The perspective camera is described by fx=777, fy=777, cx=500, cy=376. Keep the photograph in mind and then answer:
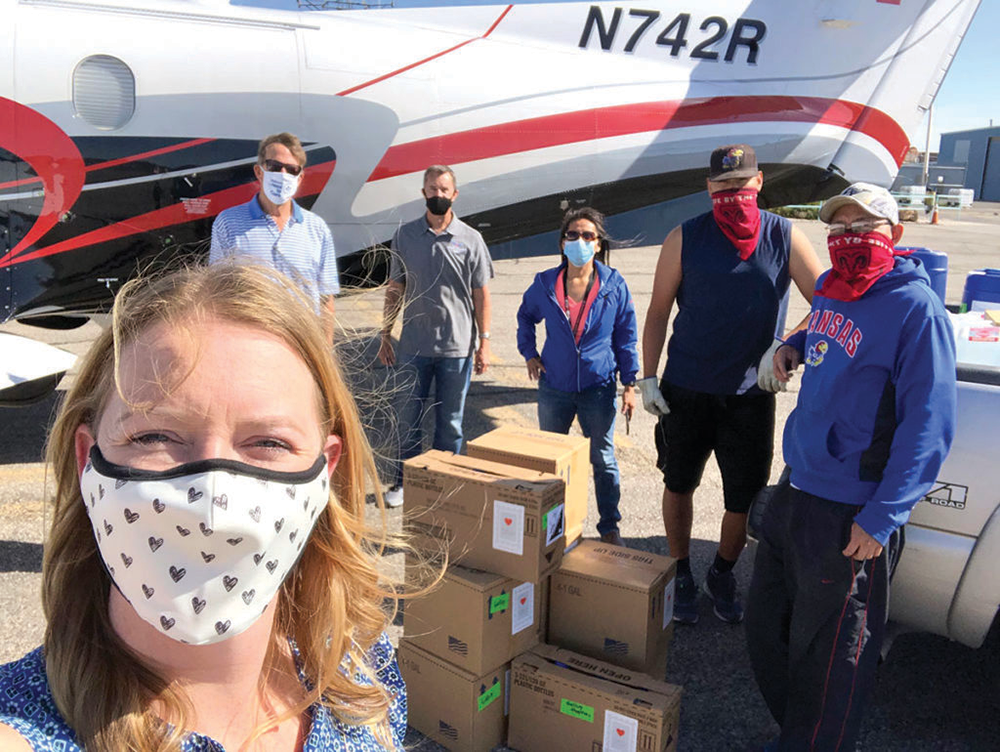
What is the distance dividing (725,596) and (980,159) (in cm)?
7180

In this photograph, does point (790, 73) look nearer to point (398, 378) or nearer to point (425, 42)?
point (425, 42)

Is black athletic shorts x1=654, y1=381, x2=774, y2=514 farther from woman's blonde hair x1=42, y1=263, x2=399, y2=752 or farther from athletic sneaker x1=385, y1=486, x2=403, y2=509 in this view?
woman's blonde hair x1=42, y1=263, x2=399, y2=752

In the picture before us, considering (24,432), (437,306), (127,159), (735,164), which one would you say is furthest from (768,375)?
(24,432)

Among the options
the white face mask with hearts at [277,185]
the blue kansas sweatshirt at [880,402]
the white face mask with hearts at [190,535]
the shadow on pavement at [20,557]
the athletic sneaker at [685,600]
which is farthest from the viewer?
the white face mask with hearts at [277,185]

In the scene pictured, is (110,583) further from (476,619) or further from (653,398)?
(653,398)

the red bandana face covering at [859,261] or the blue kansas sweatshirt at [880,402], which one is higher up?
the red bandana face covering at [859,261]

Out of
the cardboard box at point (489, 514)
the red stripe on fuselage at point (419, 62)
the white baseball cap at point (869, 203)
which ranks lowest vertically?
the cardboard box at point (489, 514)

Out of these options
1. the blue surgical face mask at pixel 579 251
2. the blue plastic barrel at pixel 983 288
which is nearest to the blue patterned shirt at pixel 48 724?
the blue surgical face mask at pixel 579 251

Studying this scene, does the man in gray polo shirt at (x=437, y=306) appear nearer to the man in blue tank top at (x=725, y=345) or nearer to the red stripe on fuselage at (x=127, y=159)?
the man in blue tank top at (x=725, y=345)

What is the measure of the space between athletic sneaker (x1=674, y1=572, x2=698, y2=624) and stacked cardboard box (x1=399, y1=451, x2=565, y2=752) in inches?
36.4

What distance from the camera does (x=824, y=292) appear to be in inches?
105

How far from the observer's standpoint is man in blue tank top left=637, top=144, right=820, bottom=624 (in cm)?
348

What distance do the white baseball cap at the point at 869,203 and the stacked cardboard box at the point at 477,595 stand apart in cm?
137

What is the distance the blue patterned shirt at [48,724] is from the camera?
92 centimetres
